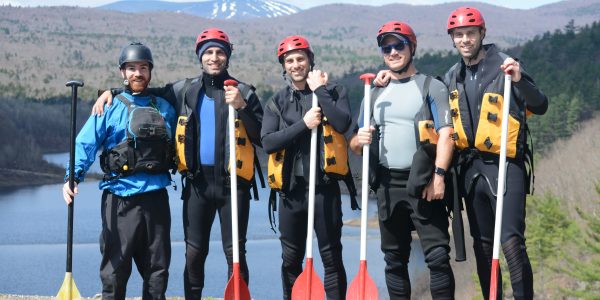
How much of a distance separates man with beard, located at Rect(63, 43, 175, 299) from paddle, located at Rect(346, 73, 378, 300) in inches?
53.3

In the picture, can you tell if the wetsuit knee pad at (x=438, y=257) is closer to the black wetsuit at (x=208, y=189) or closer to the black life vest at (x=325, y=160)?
the black life vest at (x=325, y=160)

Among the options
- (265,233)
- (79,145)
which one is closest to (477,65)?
(79,145)

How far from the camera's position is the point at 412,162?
6141 mm

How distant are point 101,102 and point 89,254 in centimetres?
3959

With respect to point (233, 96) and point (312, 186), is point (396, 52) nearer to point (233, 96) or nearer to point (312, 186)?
point (312, 186)

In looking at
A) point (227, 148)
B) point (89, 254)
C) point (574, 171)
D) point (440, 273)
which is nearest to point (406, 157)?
point (440, 273)

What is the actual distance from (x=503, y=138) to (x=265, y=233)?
46.3 meters

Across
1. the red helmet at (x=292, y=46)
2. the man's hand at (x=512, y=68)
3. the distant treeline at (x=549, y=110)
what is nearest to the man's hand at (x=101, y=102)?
the red helmet at (x=292, y=46)

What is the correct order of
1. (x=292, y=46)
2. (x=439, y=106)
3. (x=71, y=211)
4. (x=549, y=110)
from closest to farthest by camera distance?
(x=439, y=106) < (x=292, y=46) < (x=71, y=211) < (x=549, y=110)

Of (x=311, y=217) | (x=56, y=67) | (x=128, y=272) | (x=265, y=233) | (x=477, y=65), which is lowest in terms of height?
(x=265, y=233)

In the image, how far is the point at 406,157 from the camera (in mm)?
6188

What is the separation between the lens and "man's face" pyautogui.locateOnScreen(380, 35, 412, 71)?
6.26 m

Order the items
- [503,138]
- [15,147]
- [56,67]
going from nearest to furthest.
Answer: [503,138]
[15,147]
[56,67]

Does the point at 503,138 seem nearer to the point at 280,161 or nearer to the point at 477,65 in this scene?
the point at 477,65
